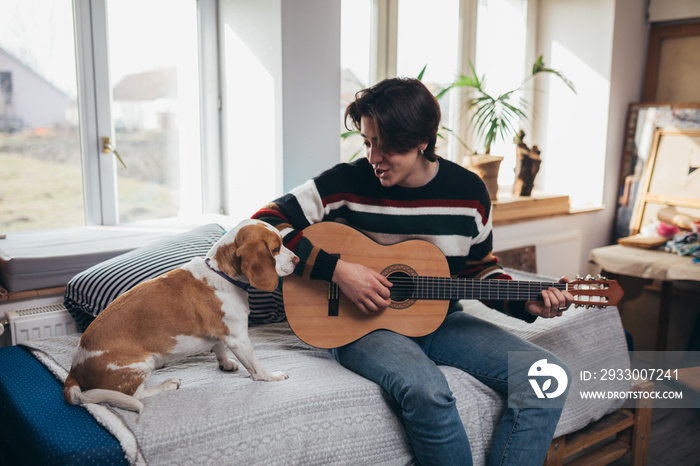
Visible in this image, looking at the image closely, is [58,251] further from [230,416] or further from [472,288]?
[472,288]

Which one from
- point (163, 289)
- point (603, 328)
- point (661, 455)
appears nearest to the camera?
point (163, 289)

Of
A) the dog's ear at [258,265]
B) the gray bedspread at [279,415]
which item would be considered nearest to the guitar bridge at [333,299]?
the gray bedspread at [279,415]

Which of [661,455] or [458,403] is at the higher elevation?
[458,403]

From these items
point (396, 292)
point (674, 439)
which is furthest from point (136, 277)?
point (674, 439)

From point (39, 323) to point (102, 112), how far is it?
2.85 feet

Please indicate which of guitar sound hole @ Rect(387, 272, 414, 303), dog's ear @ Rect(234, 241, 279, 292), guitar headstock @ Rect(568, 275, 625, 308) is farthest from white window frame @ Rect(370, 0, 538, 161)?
dog's ear @ Rect(234, 241, 279, 292)

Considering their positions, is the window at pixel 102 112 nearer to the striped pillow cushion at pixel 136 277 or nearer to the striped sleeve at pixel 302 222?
the striped pillow cushion at pixel 136 277

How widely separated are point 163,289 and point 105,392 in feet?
0.80

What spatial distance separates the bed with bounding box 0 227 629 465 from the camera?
1.11 metres

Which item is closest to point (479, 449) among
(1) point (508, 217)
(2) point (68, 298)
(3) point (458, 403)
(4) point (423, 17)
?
(3) point (458, 403)

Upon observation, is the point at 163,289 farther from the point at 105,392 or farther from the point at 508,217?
the point at 508,217

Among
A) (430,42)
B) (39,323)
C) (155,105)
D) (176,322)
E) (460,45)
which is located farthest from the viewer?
(460,45)

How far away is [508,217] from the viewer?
2922mm

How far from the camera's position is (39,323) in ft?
5.48
